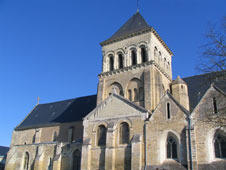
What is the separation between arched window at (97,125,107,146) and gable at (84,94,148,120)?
1.06 m

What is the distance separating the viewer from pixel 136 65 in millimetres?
31672

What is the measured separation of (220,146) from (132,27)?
65.9 ft

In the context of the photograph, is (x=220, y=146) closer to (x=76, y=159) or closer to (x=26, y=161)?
(x=76, y=159)

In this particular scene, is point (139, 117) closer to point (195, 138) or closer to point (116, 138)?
point (116, 138)

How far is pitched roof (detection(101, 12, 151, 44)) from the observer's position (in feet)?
112

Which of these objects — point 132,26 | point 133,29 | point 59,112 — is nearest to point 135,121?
point 133,29

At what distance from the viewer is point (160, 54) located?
35.0 meters

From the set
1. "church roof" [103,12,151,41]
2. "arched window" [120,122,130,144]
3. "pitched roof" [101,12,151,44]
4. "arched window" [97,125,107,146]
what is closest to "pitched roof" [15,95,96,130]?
"arched window" [97,125,107,146]

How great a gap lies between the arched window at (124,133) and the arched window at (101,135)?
192 cm

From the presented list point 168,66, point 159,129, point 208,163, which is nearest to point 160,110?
point 159,129

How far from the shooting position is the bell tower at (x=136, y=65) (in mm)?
30156

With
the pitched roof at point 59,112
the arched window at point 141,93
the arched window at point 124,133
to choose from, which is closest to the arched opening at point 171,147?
the arched window at point 124,133

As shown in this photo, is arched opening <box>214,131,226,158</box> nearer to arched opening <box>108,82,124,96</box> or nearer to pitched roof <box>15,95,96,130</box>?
arched opening <box>108,82,124,96</box>

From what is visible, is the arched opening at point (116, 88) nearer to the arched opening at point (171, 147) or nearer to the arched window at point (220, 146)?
the arched opening at point (171, 147)
